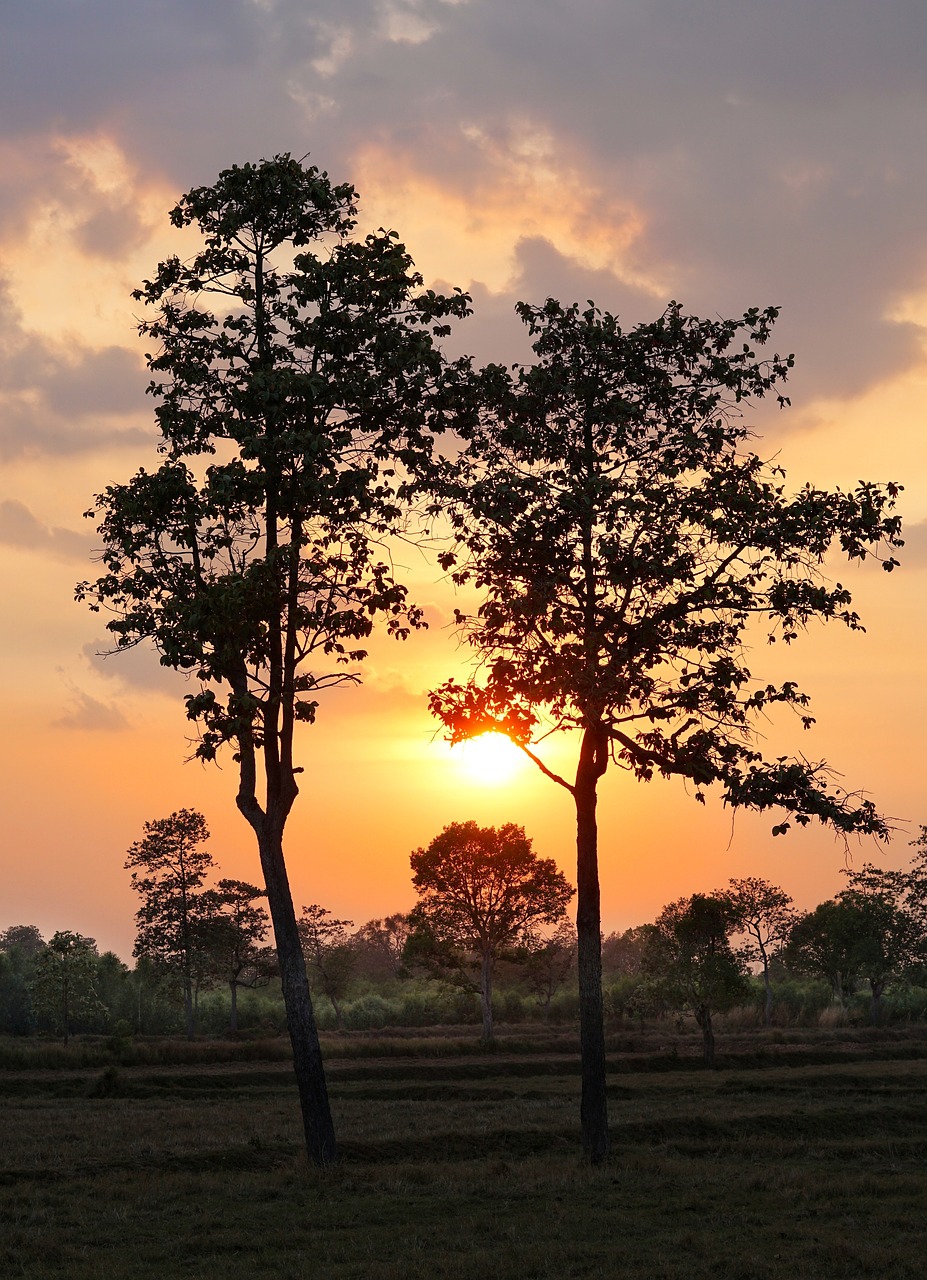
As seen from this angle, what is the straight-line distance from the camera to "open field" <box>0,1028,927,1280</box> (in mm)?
17875

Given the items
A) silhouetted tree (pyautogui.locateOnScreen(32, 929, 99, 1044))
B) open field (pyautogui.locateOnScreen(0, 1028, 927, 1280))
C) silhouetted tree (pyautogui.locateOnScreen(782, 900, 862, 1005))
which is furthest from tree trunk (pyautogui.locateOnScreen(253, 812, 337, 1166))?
silhouetted tree (pyautogui.locateOnScreen(782, 900, 862, 1005))

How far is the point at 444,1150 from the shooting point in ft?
94.8

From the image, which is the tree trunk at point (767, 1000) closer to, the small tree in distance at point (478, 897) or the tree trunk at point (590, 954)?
the small tree in distance at point (478, 897)

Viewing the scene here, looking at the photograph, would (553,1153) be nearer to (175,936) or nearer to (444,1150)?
(444,1150)

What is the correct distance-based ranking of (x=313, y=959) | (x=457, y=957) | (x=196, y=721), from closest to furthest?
(x=196, y=721) → (x=457, y=957) → (x=313, y=959)

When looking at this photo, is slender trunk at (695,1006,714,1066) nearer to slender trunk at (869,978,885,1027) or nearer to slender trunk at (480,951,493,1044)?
slender trunk at (480,951,493,1044)

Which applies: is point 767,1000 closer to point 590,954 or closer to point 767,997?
point 767,997

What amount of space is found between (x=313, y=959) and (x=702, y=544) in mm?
96080

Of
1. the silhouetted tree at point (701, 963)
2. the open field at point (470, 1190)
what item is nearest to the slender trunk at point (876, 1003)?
the silhouetted tree at point (701, 963)

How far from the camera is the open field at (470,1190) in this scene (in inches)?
704

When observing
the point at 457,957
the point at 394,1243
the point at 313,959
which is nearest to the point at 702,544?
the point at 394,1243

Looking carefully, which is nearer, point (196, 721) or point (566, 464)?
point (196, 721)

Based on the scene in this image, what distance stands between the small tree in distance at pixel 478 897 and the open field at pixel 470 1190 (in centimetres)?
4167

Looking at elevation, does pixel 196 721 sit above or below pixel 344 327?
below
